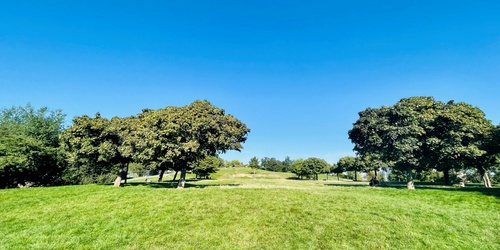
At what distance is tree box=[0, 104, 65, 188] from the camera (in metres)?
31.8

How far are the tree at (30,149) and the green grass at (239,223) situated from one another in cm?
1544

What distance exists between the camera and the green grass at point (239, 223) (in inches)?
479

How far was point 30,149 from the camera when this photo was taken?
111 ft

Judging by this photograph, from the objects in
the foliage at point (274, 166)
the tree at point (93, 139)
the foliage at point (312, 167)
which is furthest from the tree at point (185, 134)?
the foliage at point (274, 166)

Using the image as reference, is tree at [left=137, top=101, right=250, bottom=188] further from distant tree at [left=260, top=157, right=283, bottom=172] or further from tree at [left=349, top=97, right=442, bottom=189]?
distant tree at [left=260, top=157, right=283, bottom=172]

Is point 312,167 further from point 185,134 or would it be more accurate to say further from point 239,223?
point 239,223

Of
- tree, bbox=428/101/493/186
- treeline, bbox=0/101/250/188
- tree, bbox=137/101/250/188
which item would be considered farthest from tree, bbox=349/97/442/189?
tree, bbox=137/101/250/188

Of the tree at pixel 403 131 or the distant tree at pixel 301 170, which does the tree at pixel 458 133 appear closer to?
the tree at pixel 403 131

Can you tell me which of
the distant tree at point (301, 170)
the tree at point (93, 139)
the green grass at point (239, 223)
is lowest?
the green grass at point (239, 223)

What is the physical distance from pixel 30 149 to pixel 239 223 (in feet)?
125

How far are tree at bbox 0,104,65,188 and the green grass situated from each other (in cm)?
1544

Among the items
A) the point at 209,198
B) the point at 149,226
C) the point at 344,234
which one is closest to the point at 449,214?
the point at 344,234

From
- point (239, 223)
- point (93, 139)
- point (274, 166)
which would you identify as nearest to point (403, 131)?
point (239, 223)

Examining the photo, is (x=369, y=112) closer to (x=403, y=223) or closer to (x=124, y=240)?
(x=403, y=223)
